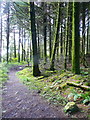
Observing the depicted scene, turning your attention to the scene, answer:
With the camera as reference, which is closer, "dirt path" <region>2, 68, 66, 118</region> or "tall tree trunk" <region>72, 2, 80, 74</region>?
"dirt path" <region>2, 68, 66, 118</region>

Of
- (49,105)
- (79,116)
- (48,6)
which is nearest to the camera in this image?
(79,116)

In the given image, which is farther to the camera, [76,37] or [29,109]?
[76,37]

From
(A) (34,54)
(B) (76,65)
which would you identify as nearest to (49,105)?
(B) (76,65)

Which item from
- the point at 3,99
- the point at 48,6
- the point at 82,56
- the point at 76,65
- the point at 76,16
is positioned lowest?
the point at 3,99

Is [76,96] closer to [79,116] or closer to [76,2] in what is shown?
[79,116]

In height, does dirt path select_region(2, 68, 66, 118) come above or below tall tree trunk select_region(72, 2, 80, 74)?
below

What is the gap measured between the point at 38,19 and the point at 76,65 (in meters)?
7.22

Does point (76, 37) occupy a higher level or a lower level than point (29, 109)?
higher

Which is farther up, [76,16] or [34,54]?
[76,16]

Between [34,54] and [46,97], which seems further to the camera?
[34,54]

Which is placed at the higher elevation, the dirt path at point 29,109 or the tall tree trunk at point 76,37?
the tall tree trunk at point 76,37

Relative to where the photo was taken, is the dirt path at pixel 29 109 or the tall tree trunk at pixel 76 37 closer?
the dirt path at pixel 29 109

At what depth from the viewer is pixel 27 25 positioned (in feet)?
35.7

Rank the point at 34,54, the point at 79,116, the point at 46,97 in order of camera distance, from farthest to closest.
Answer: the point at 34,54
the point at 46,97
the point at 79,116
